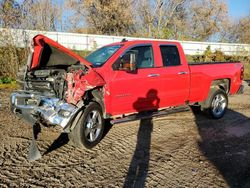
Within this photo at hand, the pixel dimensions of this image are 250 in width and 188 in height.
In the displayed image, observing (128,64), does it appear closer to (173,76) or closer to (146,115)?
(146,115)

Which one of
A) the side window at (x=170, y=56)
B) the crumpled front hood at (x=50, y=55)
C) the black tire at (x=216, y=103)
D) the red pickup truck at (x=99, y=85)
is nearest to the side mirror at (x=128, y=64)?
the red pickup truck at (x=99, y=85)

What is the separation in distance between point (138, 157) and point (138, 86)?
5.35 feet

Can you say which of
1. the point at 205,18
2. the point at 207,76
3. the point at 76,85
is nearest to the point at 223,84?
the point at 207,76

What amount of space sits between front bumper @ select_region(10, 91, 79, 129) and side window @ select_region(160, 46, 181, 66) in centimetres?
268

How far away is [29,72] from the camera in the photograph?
5.66 meters

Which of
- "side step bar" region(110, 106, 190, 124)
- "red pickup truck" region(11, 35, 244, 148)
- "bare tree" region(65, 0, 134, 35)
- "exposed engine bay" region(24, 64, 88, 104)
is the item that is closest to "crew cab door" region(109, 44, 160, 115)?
"red pickup truck" region(11, 35, 244, 148)

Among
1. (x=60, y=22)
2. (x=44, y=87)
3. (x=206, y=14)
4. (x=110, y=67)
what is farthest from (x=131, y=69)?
(x=206, y=14)

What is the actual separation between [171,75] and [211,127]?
5.27 ft

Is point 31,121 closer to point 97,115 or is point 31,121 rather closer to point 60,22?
point 97,115

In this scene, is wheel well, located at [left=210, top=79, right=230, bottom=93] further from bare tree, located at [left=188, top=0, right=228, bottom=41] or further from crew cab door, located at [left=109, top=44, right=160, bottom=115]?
bare tree, located at [left=188, top=0, right=228, bottom=41]

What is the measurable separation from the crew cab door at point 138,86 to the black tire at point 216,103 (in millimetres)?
1937

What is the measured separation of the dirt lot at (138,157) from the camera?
4.21m

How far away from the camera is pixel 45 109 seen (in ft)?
16.9

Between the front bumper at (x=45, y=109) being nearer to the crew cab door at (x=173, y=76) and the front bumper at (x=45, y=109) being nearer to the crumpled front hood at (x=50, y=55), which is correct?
the crumpled front hood at (x=50, y=55)
